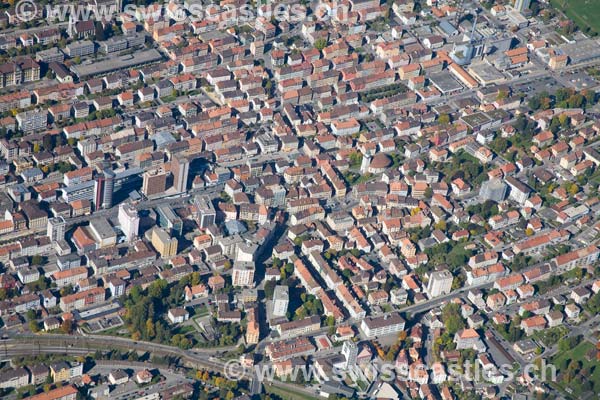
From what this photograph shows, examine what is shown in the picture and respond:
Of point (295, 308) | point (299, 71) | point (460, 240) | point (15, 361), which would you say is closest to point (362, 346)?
point (295, 308)

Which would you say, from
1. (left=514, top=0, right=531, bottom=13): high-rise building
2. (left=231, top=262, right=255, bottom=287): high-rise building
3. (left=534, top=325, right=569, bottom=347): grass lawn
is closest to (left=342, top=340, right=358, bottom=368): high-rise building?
(left=231, top=262, right=255, bottom=287): high-rise building

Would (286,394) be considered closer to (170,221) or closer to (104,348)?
(104,348)

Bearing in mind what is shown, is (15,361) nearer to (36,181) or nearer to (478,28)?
(36,181)

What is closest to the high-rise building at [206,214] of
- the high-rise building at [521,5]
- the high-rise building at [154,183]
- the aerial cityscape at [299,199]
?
the aerial cityscape at [299,199]

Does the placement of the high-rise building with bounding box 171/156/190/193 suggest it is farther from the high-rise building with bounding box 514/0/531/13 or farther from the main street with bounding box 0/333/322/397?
the high-rise building with bounding box 514/0/531/13

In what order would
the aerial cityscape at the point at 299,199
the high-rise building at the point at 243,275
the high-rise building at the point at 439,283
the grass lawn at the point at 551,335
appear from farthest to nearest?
the high-rise building at the point at 439,283, the high-rise building at the point at 243,275, the grass lawn at the point at 551,335, the aerial cityscape at the point at 299,199

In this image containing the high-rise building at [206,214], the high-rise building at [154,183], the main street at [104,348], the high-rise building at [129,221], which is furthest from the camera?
the high-rise building at [154,183]

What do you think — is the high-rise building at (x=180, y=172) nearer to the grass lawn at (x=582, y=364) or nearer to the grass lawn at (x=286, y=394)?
the grass lawn at (x=286, y=394)

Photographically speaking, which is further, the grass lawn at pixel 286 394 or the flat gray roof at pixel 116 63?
the flat gray roof at pixel 116 63
